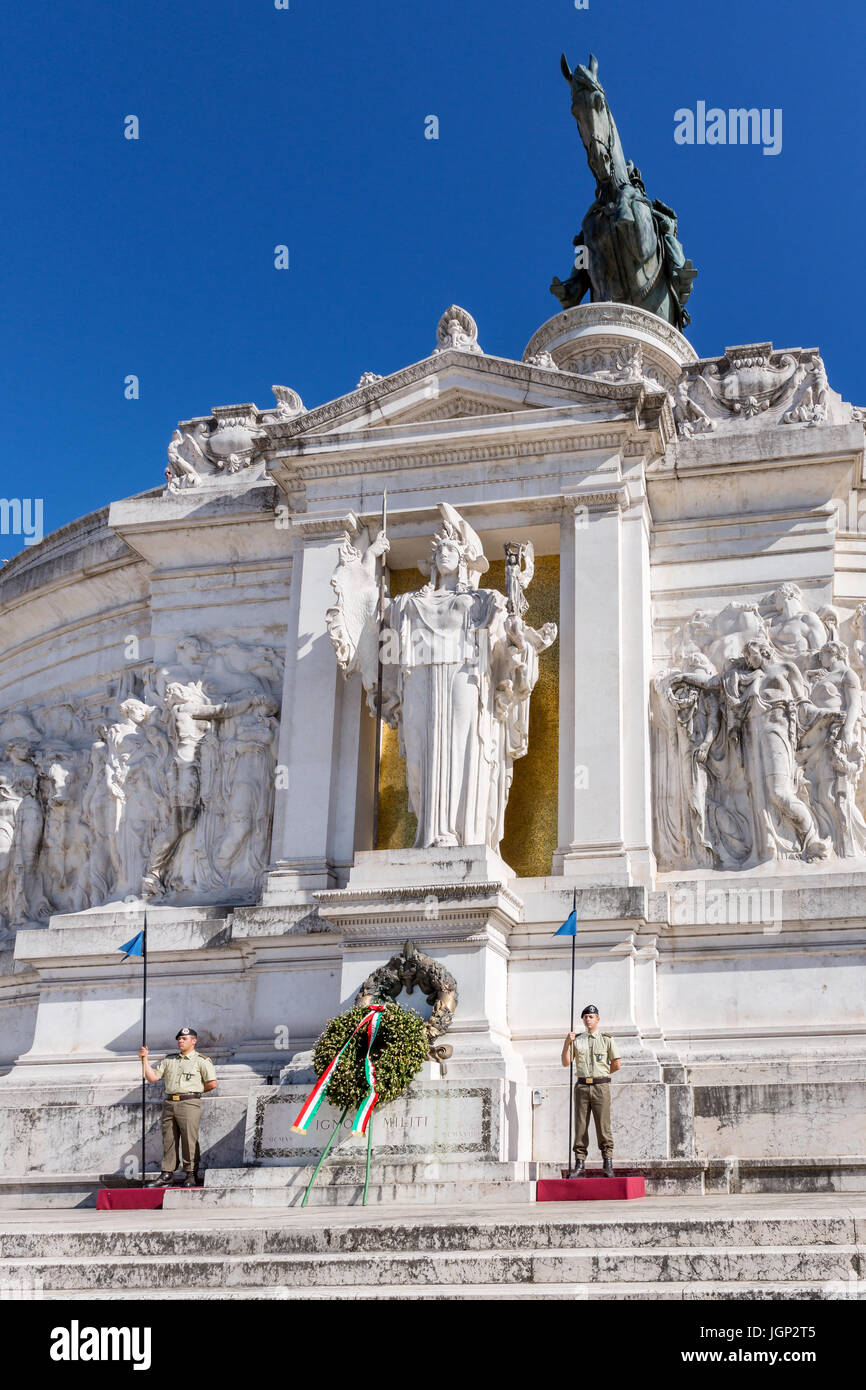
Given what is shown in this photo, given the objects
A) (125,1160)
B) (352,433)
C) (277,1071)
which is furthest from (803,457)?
(125,1160)

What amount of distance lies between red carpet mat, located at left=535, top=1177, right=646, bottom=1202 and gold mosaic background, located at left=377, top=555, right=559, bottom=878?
18.2 feet

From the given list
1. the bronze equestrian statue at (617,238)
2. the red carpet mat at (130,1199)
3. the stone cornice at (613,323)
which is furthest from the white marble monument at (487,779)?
the bronze equestrian statue at (617,238)

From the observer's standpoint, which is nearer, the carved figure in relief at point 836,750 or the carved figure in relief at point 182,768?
the carved figure in relief at point 836,750

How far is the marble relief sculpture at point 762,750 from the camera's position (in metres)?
18.4

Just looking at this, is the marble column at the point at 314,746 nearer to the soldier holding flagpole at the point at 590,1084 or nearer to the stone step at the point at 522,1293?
the soldier holding flagpole at the point at 590,1084

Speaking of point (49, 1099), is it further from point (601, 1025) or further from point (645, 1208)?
point (645, 1208)

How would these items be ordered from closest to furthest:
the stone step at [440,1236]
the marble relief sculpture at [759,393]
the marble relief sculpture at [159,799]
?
the stone step at [440,1236] → the marble relief sculpture at [159,799] → the marble relief sculpture at [759,393]

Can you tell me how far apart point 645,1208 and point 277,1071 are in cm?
689

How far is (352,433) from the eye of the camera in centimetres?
2075

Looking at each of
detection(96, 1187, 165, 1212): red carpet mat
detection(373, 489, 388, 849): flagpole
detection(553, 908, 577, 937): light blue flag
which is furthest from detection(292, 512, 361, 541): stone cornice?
detection(96, 1187, 165, 1212): red carpet mat

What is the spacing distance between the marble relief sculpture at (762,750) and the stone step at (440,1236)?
26.5ft

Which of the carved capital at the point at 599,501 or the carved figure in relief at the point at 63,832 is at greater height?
the carved capital at the point at 599,501

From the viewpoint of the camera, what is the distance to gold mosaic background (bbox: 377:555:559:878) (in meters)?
19.3

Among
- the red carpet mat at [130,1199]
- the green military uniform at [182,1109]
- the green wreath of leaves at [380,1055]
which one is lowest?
the red carpet mat at [130,1199]
